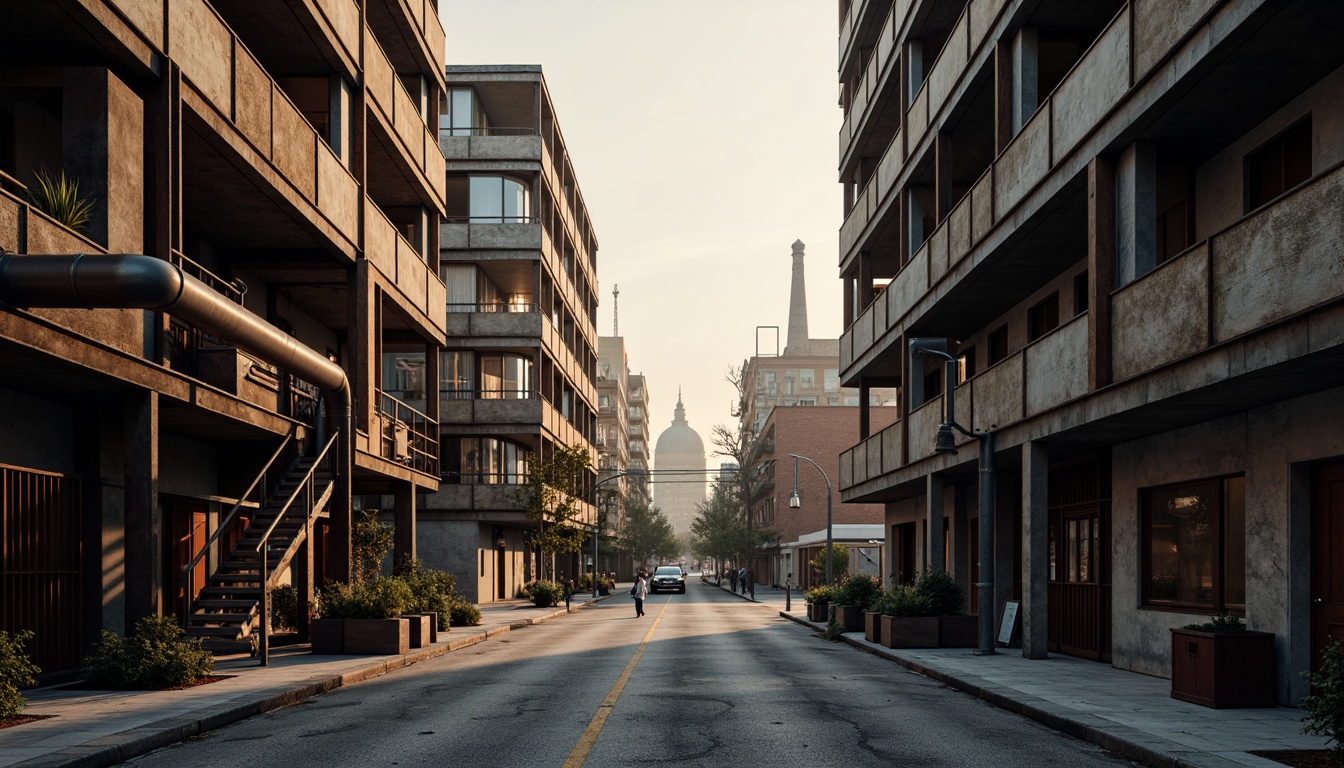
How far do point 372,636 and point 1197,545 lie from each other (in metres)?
13.4

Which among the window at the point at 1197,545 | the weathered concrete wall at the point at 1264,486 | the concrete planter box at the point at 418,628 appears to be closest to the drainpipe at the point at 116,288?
the concrete planter box at the point at 418,628

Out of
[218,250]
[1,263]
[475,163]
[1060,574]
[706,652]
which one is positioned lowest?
[706,652]

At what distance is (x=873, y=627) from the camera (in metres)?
24.9

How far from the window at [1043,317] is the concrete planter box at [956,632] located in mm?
5574

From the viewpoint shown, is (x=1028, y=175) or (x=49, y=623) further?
(x=1028, y=175)

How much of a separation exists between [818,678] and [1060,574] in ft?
25.4

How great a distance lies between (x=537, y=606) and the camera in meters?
47.1

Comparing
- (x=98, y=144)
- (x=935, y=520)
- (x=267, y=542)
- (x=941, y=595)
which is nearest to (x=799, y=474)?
(x=935, y=520)

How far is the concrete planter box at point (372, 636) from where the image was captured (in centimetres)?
2083

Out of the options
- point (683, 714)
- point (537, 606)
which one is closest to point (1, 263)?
point (683, 714)

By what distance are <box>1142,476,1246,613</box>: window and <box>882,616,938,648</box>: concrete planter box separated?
17.1 ft

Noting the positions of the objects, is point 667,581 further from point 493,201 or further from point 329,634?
point 329,634

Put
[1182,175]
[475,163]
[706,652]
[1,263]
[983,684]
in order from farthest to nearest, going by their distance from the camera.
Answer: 1. [475,163]
2. [706,652]
3. [1182,175]
4. [983,684]
5. [1,263]

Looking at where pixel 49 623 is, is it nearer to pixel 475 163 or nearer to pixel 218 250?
pixel 218 250
